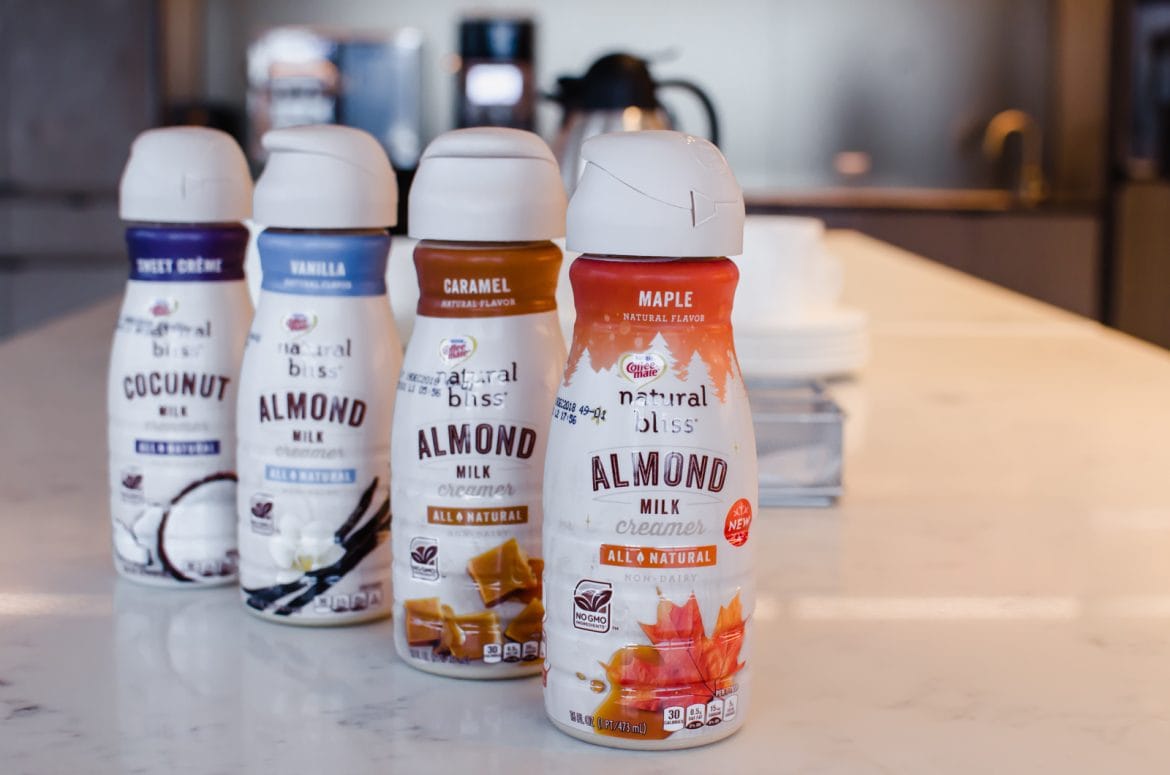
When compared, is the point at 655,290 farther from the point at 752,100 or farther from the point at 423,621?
the point at 752,100

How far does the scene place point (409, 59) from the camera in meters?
4.49

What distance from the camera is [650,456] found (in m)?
0.53

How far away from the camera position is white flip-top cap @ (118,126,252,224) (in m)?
0.70

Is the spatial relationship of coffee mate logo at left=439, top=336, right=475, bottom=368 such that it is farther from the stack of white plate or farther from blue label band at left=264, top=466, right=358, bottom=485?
the stack of white plate

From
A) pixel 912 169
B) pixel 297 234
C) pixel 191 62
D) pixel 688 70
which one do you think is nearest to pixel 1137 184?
pixel 912 169

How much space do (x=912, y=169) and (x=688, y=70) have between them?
31.3 inches

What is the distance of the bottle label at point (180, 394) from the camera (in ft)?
2.35

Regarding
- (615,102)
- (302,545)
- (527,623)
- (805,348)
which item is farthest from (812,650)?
(615,102)

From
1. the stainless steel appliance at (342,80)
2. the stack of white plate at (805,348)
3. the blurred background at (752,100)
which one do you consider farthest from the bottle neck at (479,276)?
the stainless steel appliance at (342,80)

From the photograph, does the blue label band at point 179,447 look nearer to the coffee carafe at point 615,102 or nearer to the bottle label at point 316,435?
the bottle label at point 316,435

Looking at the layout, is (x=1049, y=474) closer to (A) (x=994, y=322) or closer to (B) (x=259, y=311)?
(B) (x=259, y=311)

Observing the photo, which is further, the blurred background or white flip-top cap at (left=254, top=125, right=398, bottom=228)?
the blurred background

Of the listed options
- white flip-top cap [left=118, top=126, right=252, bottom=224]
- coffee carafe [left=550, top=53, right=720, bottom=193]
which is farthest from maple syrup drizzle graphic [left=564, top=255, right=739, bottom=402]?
coffee carafe [left=550, top=53, right=720, bottom=193]

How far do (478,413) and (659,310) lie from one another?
11 centimetres
